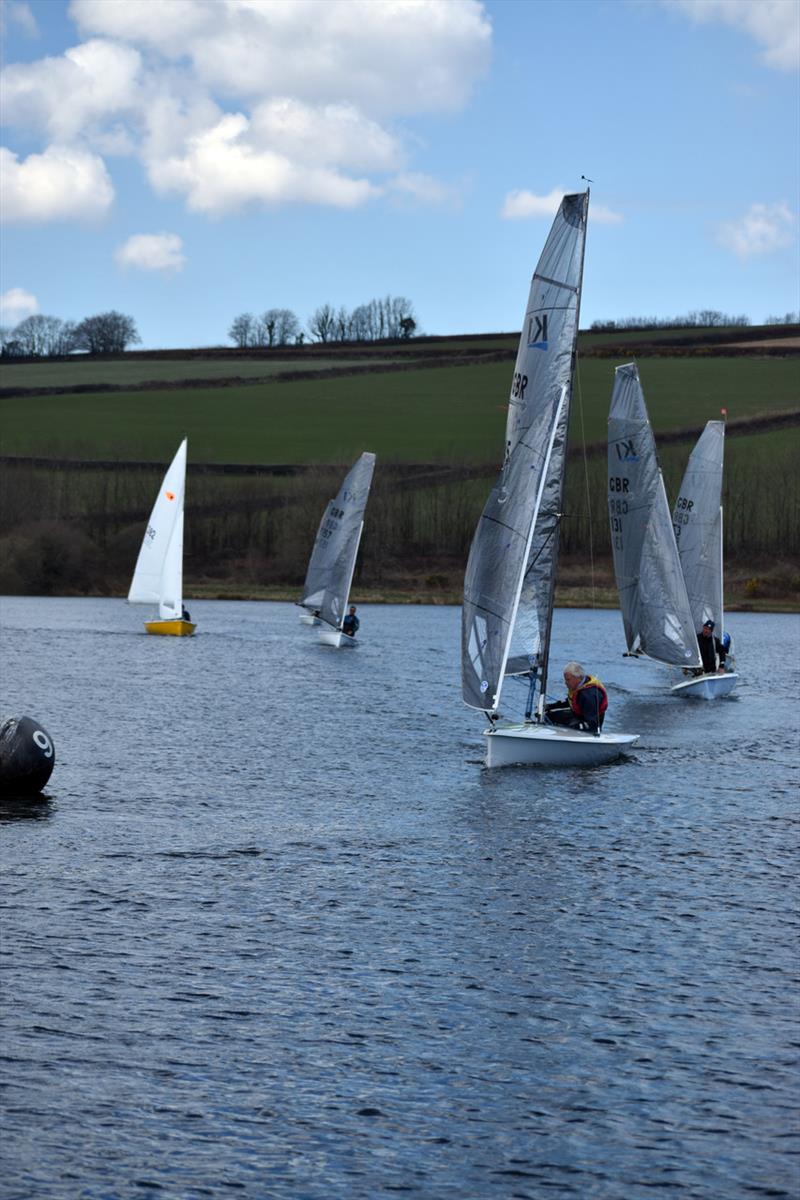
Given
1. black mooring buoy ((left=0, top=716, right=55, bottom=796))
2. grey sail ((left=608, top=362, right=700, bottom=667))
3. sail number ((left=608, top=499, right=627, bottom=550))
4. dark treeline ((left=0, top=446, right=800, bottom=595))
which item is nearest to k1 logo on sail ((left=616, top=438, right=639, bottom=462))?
grey sail ((left=608, top=362, right=700, bottom=667))

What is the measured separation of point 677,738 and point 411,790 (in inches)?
393

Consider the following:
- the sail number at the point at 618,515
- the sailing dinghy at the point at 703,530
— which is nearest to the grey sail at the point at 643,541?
the sail number at the point at 618,515

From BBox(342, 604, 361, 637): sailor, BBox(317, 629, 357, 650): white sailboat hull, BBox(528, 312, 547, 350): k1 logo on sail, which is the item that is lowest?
BBox(317, 629, 357, 650): white sailboat hull

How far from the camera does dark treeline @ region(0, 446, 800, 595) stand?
104125 millimetres

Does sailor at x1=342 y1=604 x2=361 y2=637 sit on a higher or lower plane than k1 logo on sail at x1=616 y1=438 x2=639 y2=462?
lower

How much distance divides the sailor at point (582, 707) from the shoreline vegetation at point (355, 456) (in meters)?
70.4

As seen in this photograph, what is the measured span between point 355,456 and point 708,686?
7716cm

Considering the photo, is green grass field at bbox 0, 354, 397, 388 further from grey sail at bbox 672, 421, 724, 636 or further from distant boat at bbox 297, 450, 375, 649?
grey sail at bbox 672, 421, 724, 636

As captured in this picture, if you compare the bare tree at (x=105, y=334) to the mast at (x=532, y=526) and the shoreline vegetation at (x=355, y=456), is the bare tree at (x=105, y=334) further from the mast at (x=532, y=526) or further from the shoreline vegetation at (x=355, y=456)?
the mast at (x=532, y=526)

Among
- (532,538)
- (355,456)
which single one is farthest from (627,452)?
(355,456)

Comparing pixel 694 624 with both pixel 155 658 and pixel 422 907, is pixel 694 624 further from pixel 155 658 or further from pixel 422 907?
pixel 422 907

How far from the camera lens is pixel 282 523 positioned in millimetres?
109000

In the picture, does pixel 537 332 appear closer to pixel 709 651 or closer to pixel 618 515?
pixel 618 515

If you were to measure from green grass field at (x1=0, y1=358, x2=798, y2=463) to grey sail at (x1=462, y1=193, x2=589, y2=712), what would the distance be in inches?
3435
